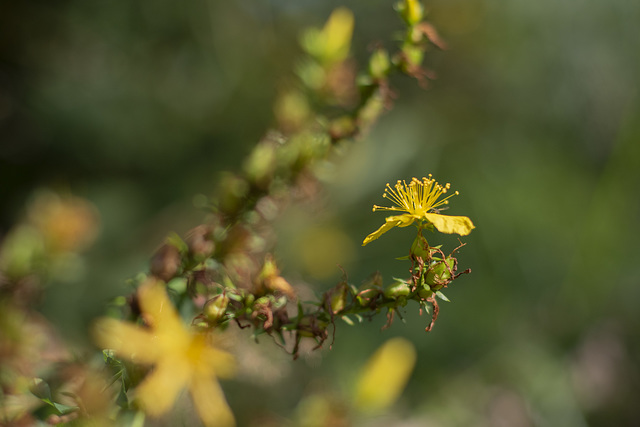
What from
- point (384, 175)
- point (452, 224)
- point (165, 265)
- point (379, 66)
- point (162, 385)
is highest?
point (384, 175)

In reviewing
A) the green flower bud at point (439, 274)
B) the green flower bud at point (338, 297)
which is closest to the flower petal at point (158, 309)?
the green flower bud at point (338, 297)

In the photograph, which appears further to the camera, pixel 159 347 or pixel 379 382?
pixel 379 382

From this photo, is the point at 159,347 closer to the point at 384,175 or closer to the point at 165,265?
the point at 165,265

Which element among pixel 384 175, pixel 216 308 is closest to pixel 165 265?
pixel 216 308

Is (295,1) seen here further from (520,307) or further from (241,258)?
(241,258)

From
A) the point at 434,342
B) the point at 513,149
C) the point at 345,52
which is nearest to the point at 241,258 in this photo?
the point at 345,52

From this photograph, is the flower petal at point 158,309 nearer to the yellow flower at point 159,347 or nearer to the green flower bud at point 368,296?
the yellow flower at point 159,347
